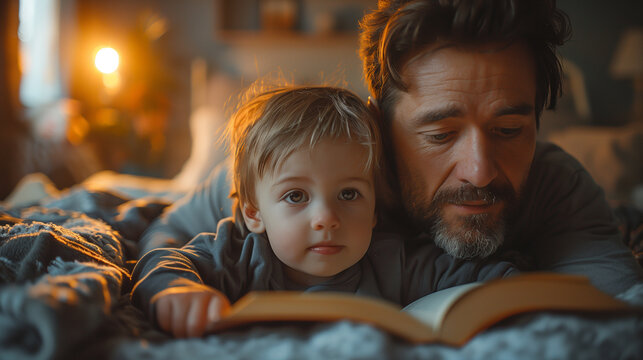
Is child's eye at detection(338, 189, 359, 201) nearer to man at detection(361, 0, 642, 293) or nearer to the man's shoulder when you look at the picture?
man at detection(361, 0, 642, 293)

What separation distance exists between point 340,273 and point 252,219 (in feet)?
0.62

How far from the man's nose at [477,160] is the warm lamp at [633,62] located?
300cm

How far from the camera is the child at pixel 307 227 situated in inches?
27.5

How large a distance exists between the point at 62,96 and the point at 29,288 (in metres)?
3.98

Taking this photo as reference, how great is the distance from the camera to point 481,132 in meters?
0.77

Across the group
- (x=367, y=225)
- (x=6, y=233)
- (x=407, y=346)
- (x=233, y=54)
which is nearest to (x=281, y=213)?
(x=367, y=225)

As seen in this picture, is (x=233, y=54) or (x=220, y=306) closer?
(x=220, y=306)

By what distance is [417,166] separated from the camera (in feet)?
2.80

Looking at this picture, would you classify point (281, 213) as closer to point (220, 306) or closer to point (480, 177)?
point (220, 306)

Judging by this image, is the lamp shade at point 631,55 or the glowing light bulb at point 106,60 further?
the glowing light bulb at point 106,60

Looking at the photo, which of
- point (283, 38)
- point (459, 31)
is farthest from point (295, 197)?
point (283, 38)

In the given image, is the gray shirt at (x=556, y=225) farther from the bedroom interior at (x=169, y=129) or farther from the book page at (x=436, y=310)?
the book page at (x=436, y=310)

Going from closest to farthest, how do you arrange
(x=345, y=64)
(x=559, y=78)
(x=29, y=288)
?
1. (x=29, y=288)
2. (x=559, y=78)
3. (x=345, y=64)

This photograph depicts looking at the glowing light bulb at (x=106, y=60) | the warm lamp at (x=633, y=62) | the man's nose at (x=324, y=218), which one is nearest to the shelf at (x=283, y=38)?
the glowing light bulb at (x=106, y=60)
